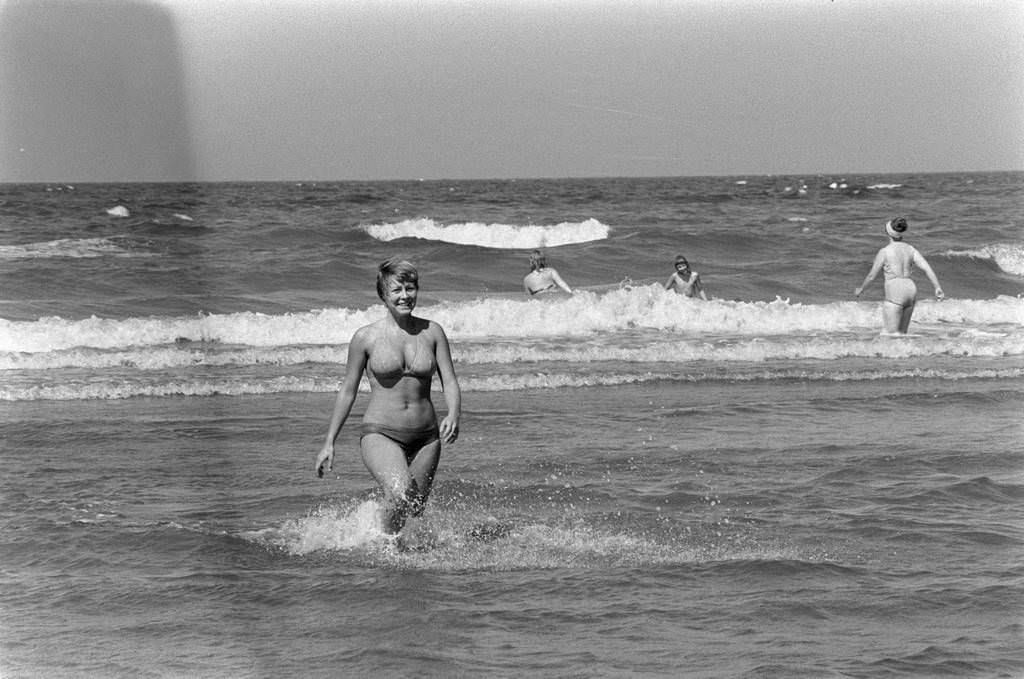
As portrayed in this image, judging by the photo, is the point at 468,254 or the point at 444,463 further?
the point at 468,254

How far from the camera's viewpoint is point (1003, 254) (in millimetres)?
28375

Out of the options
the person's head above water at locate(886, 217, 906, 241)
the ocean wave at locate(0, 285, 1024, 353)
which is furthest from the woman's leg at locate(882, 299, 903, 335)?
the ocean wave at locate(0, 285, 1024, 353)

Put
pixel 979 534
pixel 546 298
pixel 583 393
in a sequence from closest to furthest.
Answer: pixel 979 534 < pixel 583 393 < pixel 546 298

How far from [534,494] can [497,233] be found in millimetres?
27131

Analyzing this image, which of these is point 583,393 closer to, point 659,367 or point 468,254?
point 659,367

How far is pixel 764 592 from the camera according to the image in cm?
594

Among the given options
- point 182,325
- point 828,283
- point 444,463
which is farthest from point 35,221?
point 444,463

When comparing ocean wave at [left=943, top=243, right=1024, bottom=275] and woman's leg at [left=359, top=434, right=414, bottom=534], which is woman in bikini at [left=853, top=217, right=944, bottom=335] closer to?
woman's leg at [left=359, top=434, right=414, bottom=534]

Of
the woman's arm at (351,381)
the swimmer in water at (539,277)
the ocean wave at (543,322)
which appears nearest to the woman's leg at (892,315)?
the ocean wave at (543,322)

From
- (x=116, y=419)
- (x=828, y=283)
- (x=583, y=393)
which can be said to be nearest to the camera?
(x=116, y=419)

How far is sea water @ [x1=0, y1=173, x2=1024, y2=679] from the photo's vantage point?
532cm

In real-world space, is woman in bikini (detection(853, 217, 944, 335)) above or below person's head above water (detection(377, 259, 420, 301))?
below

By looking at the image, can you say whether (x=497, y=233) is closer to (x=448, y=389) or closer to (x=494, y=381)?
(x=494, y=381)

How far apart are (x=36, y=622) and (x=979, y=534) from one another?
4.84m
